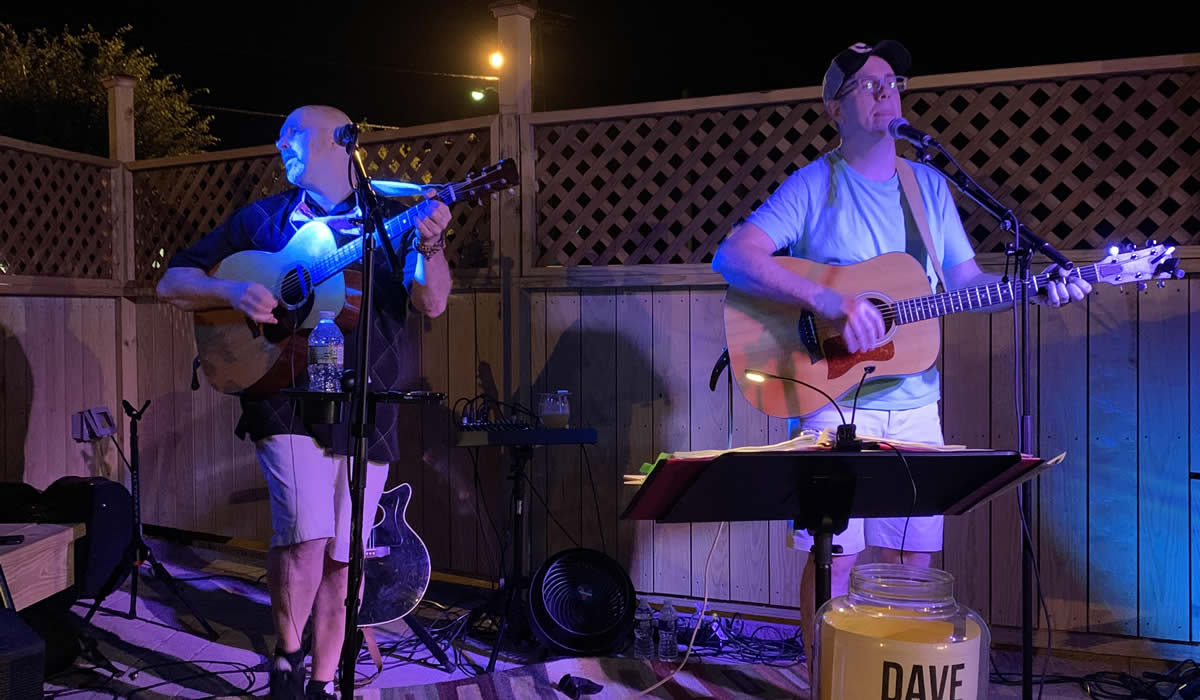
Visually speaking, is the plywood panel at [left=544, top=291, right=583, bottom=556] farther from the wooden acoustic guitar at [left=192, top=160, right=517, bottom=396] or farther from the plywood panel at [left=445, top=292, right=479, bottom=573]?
the wooden acoustic guitar at [left=192, top=160, right=517, bottom=396]

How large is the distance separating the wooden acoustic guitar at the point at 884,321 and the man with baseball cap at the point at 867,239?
4 centimetres

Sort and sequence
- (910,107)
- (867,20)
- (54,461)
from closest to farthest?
(910,107)
(54,461)
(867,20)

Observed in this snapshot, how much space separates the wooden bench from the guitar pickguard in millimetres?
2108

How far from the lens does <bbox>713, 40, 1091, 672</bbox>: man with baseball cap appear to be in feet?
8.94

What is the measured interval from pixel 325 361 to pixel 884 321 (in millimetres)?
1711

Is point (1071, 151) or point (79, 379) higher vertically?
point (1071, 151)

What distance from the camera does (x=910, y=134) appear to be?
8.35 feet

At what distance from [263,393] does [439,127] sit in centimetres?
219

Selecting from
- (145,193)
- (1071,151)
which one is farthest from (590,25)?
(1071,151)

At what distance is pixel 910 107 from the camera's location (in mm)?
4039

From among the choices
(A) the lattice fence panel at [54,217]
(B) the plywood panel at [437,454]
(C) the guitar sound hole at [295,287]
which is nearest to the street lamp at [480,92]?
(A) the lattice fence panel at [54,217]

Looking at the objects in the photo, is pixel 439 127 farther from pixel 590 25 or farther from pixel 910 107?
pixel 590 25

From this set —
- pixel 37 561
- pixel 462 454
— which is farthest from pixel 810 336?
pixel 462 454

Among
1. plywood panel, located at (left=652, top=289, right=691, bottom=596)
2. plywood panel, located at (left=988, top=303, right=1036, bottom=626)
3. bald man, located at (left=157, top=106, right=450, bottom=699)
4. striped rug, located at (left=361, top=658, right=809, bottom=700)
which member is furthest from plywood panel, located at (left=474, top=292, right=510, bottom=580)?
plywood panel, located at (left=988, top=303, right=1036, bottom=626)
